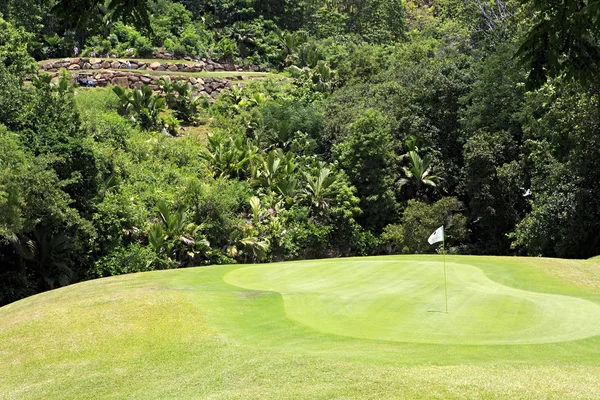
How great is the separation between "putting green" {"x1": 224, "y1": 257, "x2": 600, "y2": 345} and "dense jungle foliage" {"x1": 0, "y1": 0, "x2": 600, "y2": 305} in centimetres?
644

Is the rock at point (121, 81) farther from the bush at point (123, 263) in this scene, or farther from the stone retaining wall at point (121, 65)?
the bush at point (123, 263)

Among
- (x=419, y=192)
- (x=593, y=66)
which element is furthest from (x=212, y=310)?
(x=419, y=192)

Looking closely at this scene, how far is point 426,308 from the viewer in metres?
11.3

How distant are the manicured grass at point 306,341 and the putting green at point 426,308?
31 mm

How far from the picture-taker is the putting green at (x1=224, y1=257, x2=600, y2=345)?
385 inches

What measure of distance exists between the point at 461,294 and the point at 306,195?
2342 centimetres

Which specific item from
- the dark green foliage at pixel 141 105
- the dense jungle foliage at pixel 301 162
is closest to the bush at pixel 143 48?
the dense jungle foliage at pixel 301 162

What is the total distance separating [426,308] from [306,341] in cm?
267

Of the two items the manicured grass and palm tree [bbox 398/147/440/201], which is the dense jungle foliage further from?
the manicured grass

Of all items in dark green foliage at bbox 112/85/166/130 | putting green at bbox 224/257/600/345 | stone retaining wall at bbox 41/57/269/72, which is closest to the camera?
putting green at bbox 224/257/600/345

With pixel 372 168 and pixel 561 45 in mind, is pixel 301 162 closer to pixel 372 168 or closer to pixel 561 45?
pixel 372 168

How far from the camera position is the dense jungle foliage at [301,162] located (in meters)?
25.7

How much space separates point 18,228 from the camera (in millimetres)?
20328

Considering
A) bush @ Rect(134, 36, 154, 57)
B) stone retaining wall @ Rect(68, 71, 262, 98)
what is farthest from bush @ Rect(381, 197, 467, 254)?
bush @ Rect(134, 36, 154, 57)
